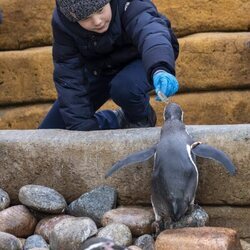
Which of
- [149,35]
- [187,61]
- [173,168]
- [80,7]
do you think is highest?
[80,7]

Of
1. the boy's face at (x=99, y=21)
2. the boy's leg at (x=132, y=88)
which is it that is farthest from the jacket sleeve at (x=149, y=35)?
the boy's leg at (x=132, y=88)

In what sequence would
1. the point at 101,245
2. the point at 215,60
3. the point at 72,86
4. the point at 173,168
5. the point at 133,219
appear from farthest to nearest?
the point at 215,60 → the point at 72,86 → the point at 133,219 → the point at 173,168 → the point at 101,245

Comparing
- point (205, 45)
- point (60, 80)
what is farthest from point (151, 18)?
point (205, 45)

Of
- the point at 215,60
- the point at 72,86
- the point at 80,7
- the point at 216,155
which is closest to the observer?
the point at 216,155

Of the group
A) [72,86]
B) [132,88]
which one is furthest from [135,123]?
[72,86]

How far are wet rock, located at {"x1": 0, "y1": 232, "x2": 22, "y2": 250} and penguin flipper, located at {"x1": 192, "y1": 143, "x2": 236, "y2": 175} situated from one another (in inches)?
30.8

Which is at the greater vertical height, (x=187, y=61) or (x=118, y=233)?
(x=118, y=233)

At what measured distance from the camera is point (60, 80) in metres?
3.86

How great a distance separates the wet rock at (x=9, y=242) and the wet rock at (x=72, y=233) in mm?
134

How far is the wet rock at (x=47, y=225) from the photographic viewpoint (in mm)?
3244

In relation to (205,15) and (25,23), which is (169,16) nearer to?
(205,15)

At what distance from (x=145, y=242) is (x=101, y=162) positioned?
50 cm

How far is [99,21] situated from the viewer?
3428 mm

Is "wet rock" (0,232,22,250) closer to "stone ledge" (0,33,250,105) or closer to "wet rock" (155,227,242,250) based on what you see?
"wet rock" (155,227,242,250)
